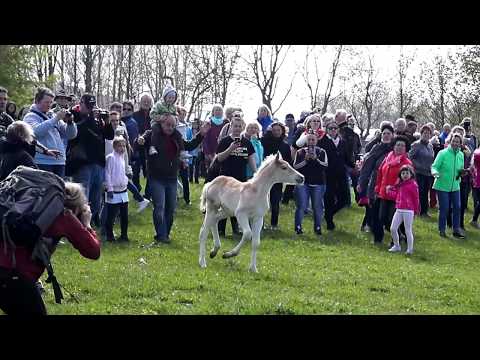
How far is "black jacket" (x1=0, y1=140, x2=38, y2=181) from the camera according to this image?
7.46 m

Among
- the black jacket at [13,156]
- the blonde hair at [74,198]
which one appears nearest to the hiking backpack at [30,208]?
the blonde hair at [74,198]

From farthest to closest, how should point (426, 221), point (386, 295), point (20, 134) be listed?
1. point (426, 221)
2. point (386, 295)
3. point (20, 134)

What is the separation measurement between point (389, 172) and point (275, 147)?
8.68ft

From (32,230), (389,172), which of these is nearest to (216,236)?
(389,172)

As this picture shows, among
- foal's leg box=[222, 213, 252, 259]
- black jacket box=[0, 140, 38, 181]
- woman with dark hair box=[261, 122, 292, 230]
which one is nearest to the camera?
black jacket box=[0, 140, 38, 181]

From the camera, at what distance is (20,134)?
7.33 meters

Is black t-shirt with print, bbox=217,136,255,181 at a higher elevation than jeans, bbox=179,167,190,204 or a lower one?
higher

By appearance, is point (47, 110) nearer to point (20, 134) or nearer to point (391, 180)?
point (20, 134)

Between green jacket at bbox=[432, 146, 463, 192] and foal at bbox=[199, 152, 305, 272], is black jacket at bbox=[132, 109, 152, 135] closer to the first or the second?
foal at bbox=[199, 152, 305, 272]

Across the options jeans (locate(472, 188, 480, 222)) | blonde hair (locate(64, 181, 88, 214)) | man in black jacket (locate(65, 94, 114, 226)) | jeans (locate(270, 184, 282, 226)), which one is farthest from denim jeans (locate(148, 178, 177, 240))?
jeans (locate(472, 188, 480, 222))

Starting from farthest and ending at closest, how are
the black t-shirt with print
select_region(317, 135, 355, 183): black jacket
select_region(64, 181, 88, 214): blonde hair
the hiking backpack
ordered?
select_region(317, 135, 355, 183): black jacket, the black t-shirt with print, select_region(64, 181, 88, 214): blonde hair, the hiking backpack

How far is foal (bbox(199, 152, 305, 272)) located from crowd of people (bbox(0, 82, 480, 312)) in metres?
1.61
